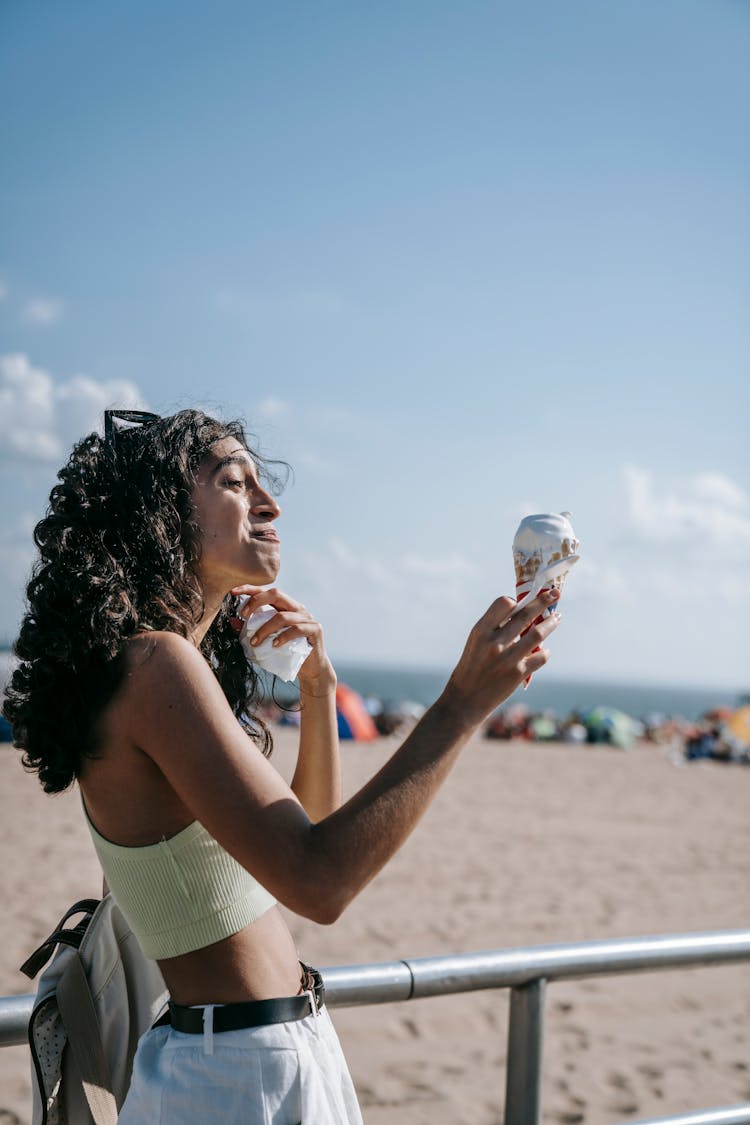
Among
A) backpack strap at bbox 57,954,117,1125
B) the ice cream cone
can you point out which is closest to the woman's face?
the ice cream cone

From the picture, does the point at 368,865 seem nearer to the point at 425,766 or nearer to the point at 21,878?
the point at 425,766

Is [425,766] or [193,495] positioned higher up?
[193,495]

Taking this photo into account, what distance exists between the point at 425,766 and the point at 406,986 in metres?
0.64

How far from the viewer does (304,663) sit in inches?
74.2

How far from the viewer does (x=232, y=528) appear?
1677 millimetres

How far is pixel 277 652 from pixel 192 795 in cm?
55

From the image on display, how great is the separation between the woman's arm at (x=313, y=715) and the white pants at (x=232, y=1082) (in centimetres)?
52

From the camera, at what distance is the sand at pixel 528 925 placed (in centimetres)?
447

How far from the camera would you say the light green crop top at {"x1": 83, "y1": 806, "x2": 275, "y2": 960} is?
135 centimetres

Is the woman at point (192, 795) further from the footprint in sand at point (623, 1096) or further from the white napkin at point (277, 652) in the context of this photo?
the footprint in sand at point (623, 1096)

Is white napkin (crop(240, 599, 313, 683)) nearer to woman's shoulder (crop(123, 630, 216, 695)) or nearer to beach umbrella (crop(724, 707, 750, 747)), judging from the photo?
woman's shoulder (crop(123, 630, 216, 695))

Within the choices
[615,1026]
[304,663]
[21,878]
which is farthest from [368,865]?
[21,878]

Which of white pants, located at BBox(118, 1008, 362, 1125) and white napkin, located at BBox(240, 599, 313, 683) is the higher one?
white napkin, located at BBox(240, 599, 313, 683)

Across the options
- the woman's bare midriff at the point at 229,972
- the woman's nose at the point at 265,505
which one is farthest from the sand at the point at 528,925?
the woman's nose at the point at 265,505
